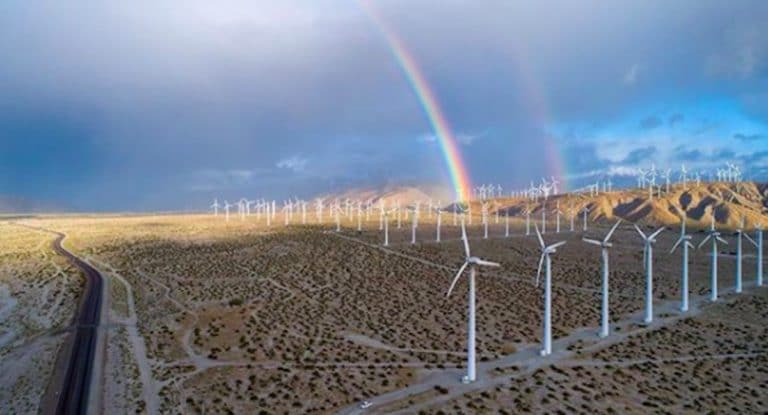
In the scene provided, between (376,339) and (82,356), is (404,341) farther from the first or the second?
(82,356)

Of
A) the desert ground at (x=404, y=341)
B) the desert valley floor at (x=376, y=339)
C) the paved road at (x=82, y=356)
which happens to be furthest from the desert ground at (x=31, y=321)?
the desert ground at (x=404, y=341)

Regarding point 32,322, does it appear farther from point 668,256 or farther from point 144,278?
point 668,256

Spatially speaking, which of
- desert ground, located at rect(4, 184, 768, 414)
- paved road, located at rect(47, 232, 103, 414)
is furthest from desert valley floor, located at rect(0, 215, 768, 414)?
paved road, located at rect(47, 232, 103, 414)

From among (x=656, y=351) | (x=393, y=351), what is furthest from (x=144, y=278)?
(x=656, y=351)

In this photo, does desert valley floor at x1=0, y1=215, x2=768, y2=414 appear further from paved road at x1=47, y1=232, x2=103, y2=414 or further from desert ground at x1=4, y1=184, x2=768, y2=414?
paved road at x1=47, y1=232, x2=103, y2=414

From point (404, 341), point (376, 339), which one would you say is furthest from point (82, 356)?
point (404, 341)

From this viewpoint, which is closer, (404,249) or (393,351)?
(393,351)
